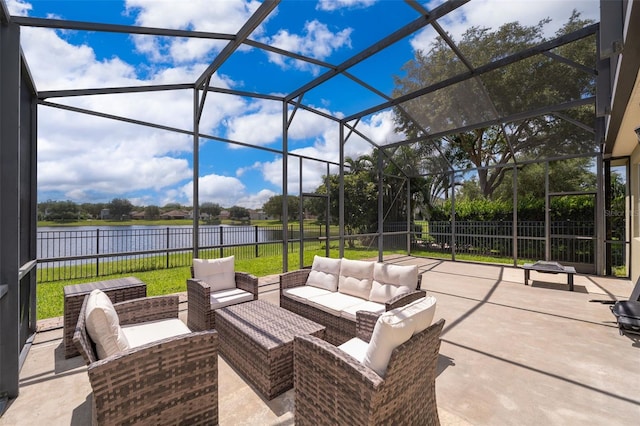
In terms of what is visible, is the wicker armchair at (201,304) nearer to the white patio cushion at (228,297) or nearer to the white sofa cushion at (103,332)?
the white patio cushion at (228,297)

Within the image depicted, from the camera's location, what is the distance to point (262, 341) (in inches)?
95.3

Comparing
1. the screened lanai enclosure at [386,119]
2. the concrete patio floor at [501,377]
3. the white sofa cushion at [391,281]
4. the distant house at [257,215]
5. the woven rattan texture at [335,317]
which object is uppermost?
the screened lanai enclosure at [386,119]

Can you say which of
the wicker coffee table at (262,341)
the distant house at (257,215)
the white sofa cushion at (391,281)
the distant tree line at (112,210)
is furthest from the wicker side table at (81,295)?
the distant house at (257,215)

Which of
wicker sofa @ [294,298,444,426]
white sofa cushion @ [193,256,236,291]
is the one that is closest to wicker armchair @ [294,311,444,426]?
wicker sofa @ [294,298,444,426]

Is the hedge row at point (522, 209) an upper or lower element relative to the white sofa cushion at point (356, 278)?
upper

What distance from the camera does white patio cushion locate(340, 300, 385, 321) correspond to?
10.0 ft

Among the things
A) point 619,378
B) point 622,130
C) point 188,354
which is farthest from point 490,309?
point 188,354

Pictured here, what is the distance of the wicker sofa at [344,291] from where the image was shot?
122 inches

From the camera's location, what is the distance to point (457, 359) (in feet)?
9.64

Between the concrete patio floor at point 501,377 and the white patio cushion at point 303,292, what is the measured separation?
122 centimetres

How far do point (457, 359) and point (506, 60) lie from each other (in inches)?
189

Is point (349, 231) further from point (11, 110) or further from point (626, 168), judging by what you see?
point (11, 110)

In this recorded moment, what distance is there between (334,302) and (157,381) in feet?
6.91

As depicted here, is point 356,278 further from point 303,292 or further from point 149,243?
point 149,243
